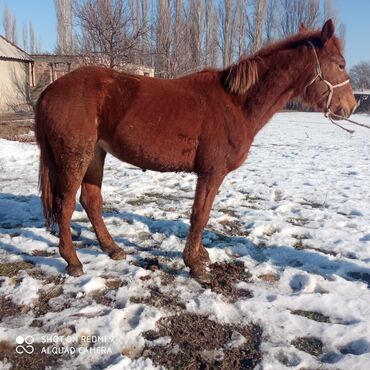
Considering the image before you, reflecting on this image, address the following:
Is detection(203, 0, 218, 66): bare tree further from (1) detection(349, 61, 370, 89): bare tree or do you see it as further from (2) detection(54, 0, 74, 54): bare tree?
(1) detection(349, 61, 370, 89): bare tree

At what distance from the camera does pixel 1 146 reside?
27.4ft

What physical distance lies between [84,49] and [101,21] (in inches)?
81.9

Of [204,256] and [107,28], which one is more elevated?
[107,28]

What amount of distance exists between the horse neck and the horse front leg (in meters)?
0.64

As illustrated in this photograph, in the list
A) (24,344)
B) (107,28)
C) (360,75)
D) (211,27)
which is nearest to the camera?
(24,344)

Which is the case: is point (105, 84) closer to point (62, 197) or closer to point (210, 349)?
point (62, 197)

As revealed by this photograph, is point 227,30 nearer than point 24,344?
No

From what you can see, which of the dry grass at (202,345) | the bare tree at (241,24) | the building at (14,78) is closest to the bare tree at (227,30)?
the bare tree at (241,24)

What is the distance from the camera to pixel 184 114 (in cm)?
307

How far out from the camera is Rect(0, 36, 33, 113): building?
21.3 m

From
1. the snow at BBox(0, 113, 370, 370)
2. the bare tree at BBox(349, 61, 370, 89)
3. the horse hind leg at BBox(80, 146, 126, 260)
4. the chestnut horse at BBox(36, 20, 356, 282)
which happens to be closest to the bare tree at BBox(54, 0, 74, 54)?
the snow at BBox(0, 113, 370, 370)

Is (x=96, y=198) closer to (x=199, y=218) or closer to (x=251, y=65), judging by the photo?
(x=199, y=218)

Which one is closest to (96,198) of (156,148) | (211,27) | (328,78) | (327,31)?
(156,148)

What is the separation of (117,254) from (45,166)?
1033 mm
